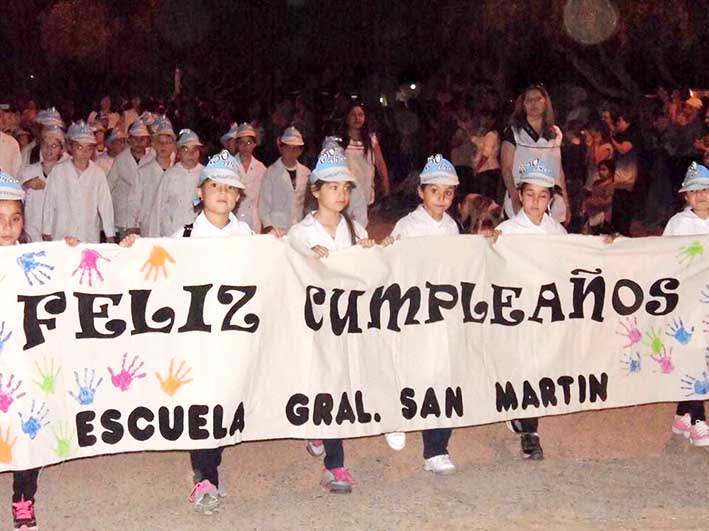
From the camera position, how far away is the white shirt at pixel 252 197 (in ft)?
33.9

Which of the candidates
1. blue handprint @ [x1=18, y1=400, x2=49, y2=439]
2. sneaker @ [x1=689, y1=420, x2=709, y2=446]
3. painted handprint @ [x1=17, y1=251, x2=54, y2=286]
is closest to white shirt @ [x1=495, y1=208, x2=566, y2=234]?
sneaker @ [x1=689, y1=420, x2=709, y2=446]

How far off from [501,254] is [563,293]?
0.43 meters

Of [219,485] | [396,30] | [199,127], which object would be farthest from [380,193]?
[396,30]

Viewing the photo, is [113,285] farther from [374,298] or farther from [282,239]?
[374,298]

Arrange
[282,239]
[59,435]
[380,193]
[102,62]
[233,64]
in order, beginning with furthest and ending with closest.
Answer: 1. [102,62]
2. [233,64]
3. [380,193]
4. [282,239]
5. [59,435]

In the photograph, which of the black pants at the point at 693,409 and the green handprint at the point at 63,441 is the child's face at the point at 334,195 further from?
the black pants at the point at 693,409

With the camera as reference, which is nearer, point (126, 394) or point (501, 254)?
point (126, 394)

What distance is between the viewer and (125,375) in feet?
19.2

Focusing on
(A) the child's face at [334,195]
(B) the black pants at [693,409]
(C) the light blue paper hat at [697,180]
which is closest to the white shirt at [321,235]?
(A) the child's face at [334,195]

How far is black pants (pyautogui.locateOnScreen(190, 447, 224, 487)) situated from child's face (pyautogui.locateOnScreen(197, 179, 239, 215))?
118 centimetres

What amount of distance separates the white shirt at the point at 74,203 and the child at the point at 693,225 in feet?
13.6

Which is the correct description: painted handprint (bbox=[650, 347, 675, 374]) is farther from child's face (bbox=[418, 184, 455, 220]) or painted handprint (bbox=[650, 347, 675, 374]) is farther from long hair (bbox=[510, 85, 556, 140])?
long hair (bbox=[510, 85, 556, 140])

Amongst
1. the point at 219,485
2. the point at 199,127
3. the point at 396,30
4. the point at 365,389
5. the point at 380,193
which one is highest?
the point at 396,30

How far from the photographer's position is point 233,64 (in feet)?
106
